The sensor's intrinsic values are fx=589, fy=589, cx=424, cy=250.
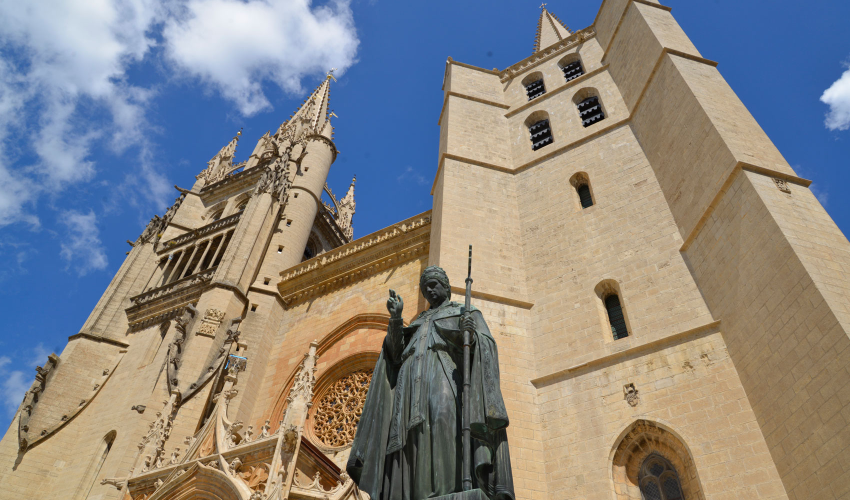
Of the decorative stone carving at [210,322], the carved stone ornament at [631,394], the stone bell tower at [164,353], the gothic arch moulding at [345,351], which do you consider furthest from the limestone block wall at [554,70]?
the carved stone ornament at [631,394]

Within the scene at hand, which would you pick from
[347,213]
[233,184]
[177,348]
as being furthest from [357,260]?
[347,213]

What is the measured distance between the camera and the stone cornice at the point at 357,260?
1251cm

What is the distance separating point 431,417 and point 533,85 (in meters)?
14.5

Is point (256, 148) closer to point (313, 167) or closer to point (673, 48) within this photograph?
point (313, 167)

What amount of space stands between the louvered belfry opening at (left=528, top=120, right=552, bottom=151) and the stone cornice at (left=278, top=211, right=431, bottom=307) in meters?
2.99

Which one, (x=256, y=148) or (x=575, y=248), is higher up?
(x=256, y=148)

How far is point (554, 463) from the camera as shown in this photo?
280 inches

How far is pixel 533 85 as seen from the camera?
53.8 ft

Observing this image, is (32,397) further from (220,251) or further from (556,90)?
(556,90)

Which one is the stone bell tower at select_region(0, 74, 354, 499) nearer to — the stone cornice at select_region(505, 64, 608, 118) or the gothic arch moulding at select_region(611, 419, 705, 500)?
the gothic arch moulding at select_region(611, 419, 705, 500)

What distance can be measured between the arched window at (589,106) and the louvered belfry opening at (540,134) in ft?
2.64

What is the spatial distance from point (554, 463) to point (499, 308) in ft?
8.40

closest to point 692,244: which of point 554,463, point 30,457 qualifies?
Result: point 554,463

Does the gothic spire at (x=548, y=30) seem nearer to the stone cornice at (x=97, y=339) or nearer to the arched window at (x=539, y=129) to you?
the arched window at (x=539, y=129)
